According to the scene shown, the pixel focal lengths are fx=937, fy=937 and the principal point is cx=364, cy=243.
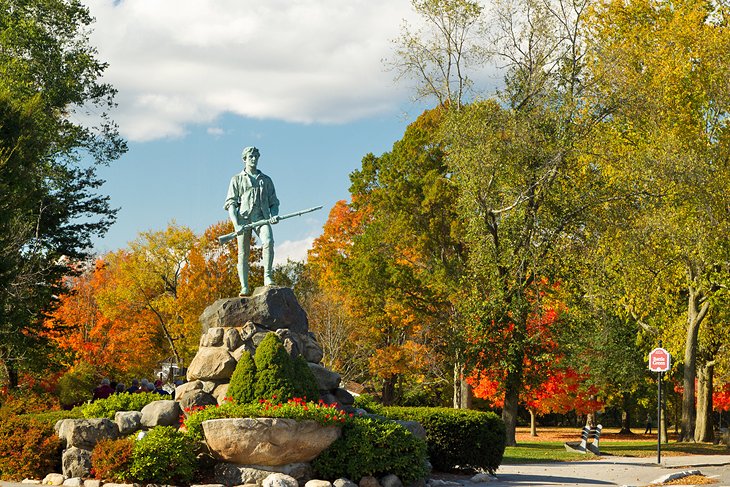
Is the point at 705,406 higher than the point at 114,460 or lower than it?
lower

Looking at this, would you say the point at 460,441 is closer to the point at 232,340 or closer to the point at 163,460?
the point at 232,340

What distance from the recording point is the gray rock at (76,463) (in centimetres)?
1486

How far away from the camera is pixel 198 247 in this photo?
4575 centimetres

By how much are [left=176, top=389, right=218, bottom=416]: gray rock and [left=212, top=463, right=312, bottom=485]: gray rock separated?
78.3 inches

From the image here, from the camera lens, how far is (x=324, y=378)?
682 inches

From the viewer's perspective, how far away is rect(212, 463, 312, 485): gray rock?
1420cm

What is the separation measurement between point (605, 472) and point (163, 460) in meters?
10.5

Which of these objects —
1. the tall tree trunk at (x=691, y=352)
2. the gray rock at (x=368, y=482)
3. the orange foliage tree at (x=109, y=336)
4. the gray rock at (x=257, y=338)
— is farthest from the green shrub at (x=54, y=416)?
the orange foliage tree at (x=109, y=336)

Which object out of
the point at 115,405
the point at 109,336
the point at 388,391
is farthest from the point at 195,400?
the point at 109,336

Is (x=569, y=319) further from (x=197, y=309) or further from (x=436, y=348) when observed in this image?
(x=197, y=309)

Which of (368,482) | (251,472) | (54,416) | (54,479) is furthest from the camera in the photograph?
(54,416)

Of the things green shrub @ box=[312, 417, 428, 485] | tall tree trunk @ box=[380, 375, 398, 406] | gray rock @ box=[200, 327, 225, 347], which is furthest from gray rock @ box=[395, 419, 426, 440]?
tall tree trunk @ box=[380, 375, 398, 406]

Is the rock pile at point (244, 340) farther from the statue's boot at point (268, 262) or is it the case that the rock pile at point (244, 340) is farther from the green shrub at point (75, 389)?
the green shrub at point (75, 389)

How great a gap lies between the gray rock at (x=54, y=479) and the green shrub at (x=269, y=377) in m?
3.00
